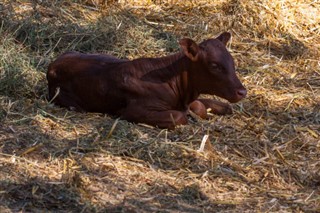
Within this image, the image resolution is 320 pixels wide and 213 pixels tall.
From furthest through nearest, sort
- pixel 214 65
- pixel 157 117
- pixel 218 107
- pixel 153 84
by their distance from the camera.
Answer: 1. pixel 218 107
2. pixel 153 84
3. pixel 214 65
4. pixel 157 117

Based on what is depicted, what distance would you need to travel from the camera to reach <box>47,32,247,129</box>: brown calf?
308 inches

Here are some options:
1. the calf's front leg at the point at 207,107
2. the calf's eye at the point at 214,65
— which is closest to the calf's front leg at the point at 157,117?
the calf's front leg at the point at 207,107

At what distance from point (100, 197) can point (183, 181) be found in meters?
0.75

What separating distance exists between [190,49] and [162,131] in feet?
2.76

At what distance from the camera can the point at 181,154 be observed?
700cm

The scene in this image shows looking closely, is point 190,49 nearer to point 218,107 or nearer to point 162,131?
point 218,107

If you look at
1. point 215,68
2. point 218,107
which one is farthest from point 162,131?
point 218,107

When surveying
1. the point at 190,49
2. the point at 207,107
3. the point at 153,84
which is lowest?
the point at 207,107

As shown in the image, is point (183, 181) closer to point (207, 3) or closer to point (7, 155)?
point (7, 155)

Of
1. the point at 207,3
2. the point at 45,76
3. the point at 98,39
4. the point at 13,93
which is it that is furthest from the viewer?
the point at 207,3

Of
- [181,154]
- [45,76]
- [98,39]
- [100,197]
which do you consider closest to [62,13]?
[98,39]

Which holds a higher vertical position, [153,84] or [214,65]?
[214,65]

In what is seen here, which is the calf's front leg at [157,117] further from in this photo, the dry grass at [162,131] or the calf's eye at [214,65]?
the calf's eye at [214,65]

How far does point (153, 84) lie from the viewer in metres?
8.00
